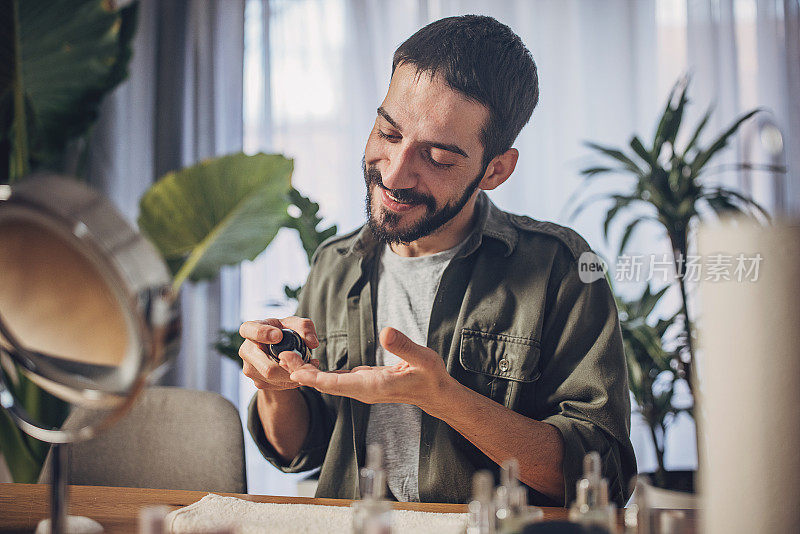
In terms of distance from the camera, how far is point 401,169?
44.3 inches

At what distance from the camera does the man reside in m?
1.04

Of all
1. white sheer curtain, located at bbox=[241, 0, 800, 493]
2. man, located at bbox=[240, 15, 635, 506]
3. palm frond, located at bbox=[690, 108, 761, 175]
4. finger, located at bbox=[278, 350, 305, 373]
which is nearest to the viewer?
finger, located at bbox=[278, 350, 305, 373]

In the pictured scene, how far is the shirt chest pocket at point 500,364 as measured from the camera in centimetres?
111

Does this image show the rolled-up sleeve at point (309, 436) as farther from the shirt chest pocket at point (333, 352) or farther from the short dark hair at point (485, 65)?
the short dark hair at point (485, 65)

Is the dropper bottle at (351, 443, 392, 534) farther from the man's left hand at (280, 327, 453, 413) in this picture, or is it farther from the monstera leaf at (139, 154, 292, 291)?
the monstera leaf at (139, 154, 292, 291)

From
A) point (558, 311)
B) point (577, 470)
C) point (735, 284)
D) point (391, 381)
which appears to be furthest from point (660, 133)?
point (735, 284)

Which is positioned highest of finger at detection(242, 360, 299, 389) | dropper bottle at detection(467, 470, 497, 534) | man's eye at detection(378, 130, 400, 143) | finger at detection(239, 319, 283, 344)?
man's eye at detection(378, 130, 400, 143)

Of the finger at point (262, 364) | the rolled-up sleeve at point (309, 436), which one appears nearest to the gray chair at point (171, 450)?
the rolled-up sleeve at point (309, 436)

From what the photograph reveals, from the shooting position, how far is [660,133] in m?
1.73

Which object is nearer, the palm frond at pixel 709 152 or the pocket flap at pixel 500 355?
the pocket flap at pixel 500 355

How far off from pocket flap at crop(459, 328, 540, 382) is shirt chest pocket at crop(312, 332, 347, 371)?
23cm

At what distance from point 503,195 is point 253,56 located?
42.6 inches

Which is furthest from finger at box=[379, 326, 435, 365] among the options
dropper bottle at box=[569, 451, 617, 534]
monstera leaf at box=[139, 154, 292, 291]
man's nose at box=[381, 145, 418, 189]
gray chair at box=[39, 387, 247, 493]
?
monstera leaf at box=[139, 154, 292, 291]

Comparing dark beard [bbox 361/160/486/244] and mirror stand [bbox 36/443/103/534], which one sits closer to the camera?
mirror stand [bbox 36/443/103/534]
